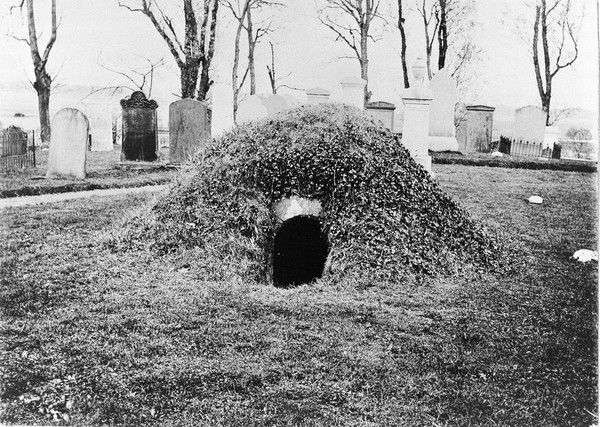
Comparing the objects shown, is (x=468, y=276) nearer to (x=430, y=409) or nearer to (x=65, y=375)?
(x=430, y=409)

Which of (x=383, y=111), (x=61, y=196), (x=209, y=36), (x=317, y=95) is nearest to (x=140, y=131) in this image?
(x=209, y=36)

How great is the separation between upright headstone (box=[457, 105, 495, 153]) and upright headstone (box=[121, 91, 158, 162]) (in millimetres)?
11945

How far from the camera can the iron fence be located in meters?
14.8

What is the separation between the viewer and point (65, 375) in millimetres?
4387

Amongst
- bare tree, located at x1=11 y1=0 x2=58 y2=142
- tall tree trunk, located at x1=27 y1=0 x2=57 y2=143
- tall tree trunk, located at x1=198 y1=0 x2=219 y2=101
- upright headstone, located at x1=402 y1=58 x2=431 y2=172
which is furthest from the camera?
tall tree trunk, located at x1=198 y1=0 x2=219 y2=101

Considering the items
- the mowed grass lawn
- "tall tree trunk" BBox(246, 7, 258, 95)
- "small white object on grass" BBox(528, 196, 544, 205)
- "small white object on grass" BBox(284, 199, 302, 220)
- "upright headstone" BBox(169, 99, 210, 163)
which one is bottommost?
the mowed grass lawn

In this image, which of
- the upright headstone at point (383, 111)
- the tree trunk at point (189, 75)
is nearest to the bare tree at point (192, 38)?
the tree trunk at point (189, 75)

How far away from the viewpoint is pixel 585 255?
768 centimetres

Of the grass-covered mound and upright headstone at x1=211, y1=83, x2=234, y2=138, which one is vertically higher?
upright headstone at x1=211, y1=83, x2=234, y2=138

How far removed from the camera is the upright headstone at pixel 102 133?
27.0 m

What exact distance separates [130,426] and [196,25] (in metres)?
15.9

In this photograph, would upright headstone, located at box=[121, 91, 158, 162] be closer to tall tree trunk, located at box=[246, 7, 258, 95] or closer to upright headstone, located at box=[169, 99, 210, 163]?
→ upright headstone, located at box=[169, 99, 210, 163]

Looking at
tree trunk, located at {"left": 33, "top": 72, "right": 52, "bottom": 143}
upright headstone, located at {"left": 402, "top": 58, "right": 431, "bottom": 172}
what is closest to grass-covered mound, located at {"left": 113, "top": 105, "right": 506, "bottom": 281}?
upright headstone, located at {"left": 402, "top": 58, "right": 431, "bottom": 172}

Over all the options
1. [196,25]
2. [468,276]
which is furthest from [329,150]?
[196,25]
